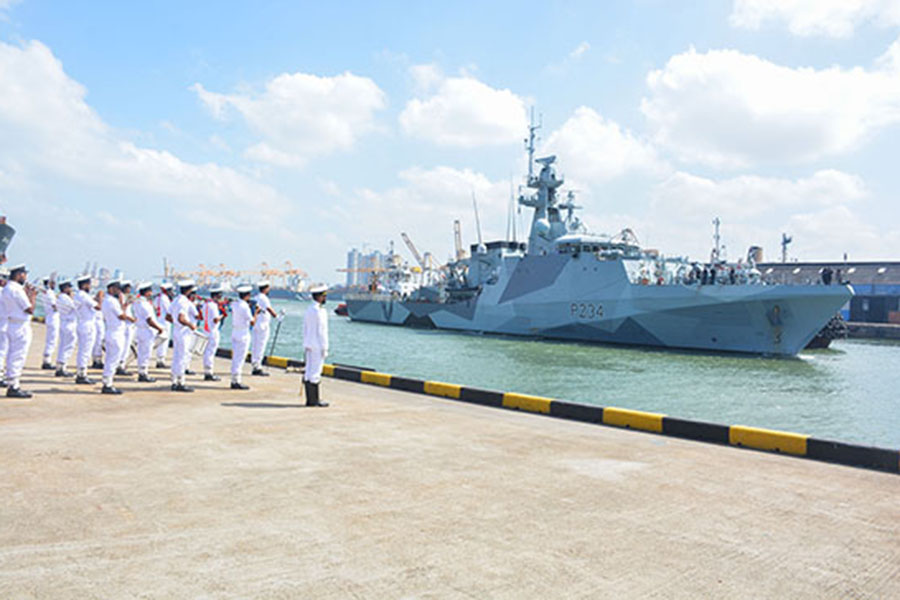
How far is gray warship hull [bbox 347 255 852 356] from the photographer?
22.2 meters

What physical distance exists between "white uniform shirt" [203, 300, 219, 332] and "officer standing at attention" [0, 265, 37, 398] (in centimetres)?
260

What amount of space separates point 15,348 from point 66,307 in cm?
180

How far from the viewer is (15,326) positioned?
279 inches

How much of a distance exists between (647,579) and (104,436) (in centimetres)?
435

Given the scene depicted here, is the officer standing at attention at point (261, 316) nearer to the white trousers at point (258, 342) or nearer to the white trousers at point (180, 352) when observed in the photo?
the white trousers at point (258, 342)

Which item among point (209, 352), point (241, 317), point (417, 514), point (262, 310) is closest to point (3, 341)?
point (209, 352)

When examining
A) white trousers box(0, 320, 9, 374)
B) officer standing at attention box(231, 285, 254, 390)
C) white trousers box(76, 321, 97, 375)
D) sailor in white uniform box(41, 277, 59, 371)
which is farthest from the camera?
sailor in white uniform box(41, 277, 59, 371)

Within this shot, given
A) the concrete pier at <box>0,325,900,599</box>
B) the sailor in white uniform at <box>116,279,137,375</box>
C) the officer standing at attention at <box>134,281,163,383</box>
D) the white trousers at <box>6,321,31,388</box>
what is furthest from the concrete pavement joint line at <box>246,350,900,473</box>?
the white trousers at <box>6,321,31,388</box>

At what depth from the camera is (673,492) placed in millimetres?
3953

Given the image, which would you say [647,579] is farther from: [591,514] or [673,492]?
[673,492]

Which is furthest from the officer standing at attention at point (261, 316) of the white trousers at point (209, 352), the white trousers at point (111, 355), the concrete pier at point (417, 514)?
the concrete pier at point (417, 514)

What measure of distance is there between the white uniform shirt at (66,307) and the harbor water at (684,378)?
700 centimetres

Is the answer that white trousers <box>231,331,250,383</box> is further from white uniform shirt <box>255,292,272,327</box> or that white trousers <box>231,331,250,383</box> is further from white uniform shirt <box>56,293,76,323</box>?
white uniform shirt <box>56,293,76,323</box>

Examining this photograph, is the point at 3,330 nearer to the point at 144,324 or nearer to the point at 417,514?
the point at 144,324
